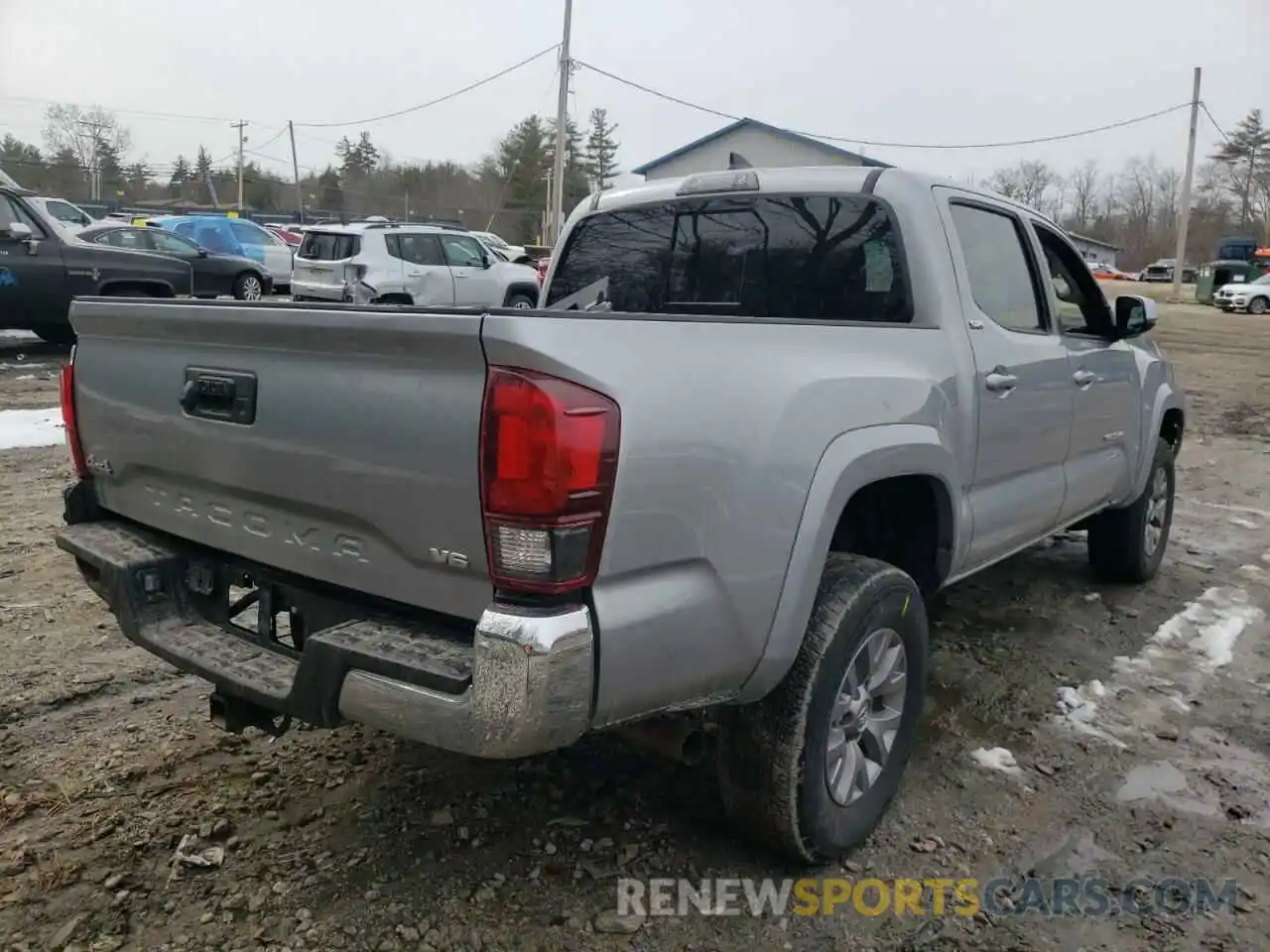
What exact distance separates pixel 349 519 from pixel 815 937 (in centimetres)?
153

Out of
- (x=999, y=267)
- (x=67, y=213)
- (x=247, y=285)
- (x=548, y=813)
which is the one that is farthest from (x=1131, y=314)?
(x=67, y=213)

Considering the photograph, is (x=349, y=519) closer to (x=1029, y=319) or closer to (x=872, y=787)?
(x=872, y=787)

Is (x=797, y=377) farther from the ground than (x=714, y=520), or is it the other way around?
(x=797, y=377)

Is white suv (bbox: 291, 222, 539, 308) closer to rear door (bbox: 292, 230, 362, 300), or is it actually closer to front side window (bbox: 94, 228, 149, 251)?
rear door (bbox: 292, 230, 362, 300)

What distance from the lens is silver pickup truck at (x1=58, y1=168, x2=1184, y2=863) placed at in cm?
203

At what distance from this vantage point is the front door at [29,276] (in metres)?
10.7

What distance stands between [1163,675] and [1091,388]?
1229mm

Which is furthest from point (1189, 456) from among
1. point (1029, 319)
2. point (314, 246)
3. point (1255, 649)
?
point (314, 246)

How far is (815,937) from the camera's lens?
99.7 inches

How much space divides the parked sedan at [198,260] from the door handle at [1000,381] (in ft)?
44.8

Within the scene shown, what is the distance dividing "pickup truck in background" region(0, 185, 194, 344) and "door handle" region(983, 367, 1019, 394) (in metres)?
10.0

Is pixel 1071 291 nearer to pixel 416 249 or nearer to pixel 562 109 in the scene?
pixel 416 249

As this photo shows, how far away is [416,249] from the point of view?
15.9m

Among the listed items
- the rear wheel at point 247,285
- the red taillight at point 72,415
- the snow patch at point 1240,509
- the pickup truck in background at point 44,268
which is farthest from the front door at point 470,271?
the red taillight at point 72,415
